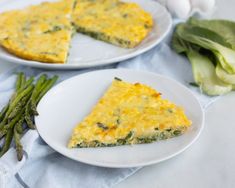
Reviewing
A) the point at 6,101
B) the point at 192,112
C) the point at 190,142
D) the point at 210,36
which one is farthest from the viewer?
the point at 210,36

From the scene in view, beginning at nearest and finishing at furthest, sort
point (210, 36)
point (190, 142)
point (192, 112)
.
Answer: point (190, 142) < point (192, 112) < point (210, 36)

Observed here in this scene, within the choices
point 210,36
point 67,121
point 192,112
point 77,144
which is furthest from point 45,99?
point 210,36

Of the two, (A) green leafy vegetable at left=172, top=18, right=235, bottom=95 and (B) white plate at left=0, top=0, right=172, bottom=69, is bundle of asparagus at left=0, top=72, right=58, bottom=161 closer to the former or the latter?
(B) white plate at left=0, top=0, right=172, bottom=69

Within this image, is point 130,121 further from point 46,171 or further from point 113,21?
point 113,21

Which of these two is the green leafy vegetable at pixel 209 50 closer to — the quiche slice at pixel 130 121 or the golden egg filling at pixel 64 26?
the golden egg filling at pixel 64 26

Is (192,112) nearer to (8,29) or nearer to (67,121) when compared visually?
(67,121)

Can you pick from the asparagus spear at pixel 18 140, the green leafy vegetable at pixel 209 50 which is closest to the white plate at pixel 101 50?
the green leafy vegetable at pixel 209 50
